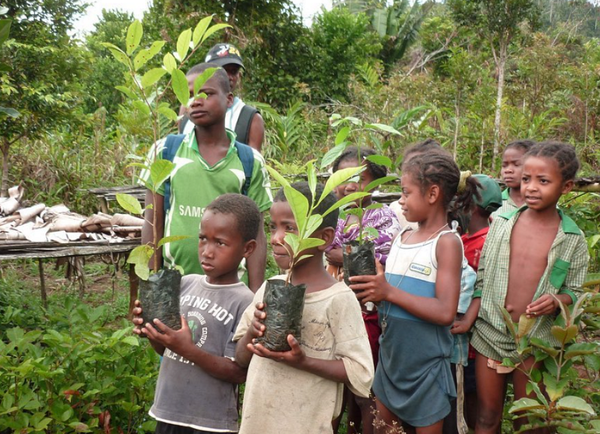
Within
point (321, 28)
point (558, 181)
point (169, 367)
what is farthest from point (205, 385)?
point (321, 28)

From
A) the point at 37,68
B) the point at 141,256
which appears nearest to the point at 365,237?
the point at 141,256

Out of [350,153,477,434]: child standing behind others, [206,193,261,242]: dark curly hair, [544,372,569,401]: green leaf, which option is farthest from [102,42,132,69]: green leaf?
[544,372,569,401]: green leaf

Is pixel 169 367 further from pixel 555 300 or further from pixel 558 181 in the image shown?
pixel 558 181

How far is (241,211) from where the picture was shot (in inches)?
86.6

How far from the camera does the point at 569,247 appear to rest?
254cm

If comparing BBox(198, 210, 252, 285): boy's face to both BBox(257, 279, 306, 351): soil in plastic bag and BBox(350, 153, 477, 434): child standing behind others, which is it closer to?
BBox(257, 279, 306, 351): soil in plastic bag

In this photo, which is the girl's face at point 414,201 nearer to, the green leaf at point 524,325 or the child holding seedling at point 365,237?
the child holding seedling at point 365,237

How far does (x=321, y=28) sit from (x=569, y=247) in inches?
498

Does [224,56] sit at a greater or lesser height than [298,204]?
greater

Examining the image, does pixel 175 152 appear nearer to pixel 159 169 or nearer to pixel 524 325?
pixel 159 169

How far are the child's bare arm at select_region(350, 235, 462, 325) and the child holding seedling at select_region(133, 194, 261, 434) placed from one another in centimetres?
42

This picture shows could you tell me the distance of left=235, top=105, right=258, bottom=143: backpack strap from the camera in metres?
3.46

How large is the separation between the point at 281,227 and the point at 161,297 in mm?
435

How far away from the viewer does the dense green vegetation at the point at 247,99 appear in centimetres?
262
